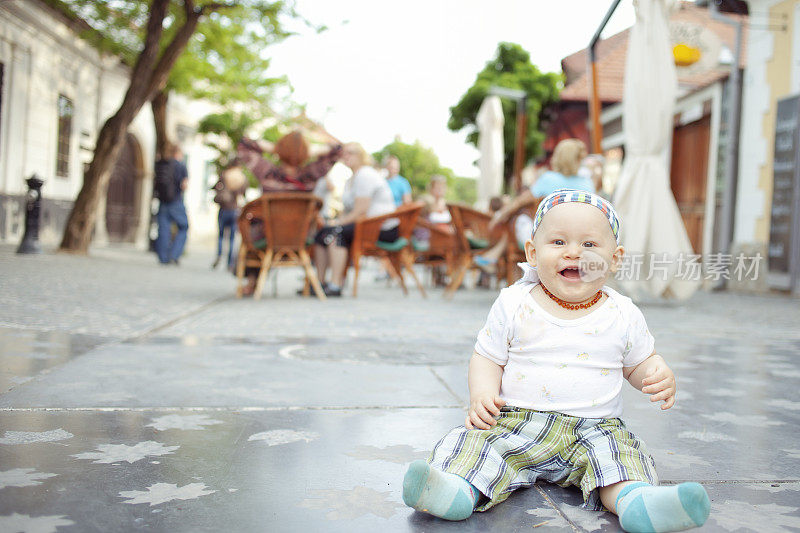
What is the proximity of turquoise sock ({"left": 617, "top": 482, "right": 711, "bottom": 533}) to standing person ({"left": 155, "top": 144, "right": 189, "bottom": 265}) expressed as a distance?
12029mm

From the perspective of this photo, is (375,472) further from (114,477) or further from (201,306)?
(201,306)

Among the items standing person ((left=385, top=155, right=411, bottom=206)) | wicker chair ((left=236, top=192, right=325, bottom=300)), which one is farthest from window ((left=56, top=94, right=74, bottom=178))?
wicker chair ((left=236, top=192, right=325, bottom=300))

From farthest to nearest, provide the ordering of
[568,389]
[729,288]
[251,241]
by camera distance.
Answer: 1. [729,288]
2. [251,241]
3. [568,389]

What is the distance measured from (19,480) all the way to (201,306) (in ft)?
15.2

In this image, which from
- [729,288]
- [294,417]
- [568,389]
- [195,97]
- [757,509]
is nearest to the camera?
[757,509]

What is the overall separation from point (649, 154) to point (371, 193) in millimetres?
2880

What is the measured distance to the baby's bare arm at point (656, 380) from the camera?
5.81 ft

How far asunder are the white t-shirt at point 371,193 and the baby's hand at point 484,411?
20.5ft

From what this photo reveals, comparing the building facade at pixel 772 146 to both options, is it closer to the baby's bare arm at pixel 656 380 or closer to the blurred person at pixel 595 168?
the blurred person at pixel 595 168

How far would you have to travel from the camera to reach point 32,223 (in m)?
11.5

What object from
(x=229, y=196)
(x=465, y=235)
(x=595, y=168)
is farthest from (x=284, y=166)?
(x=229, y=196)

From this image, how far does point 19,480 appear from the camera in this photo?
5.54 ft

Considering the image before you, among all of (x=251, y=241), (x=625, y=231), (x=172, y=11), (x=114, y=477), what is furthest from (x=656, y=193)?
(x=172, y=11)

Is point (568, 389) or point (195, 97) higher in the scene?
point (195, 97)
